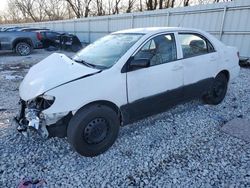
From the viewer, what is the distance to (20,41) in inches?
487

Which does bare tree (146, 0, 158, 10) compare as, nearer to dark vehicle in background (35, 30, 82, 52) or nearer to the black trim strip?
dark vehicle in background (35, 30, 82, 52)

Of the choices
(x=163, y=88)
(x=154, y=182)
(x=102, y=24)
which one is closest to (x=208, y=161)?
(x=154, y=182)

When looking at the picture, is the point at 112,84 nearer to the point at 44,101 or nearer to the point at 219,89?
the point at 44,101

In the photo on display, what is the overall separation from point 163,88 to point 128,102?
2.38ft

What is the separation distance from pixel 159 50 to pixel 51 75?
1728 millimetres

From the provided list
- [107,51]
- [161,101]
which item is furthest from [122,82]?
[161,101]

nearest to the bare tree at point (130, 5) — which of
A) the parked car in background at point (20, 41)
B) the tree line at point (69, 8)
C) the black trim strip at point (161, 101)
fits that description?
the tree line at point (69, 8)

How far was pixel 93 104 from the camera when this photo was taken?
2.90 m

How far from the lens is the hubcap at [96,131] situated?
2912mm

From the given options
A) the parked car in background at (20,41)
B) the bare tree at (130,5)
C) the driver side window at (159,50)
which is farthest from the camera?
the bare tree at (130,5)

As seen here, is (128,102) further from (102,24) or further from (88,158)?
(102,24)

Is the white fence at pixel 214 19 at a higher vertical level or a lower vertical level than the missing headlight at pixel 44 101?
higher

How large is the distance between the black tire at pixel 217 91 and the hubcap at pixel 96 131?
2.64 meters

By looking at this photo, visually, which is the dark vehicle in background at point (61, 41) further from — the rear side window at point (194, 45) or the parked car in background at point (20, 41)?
the rear side window at point (194, 45)
